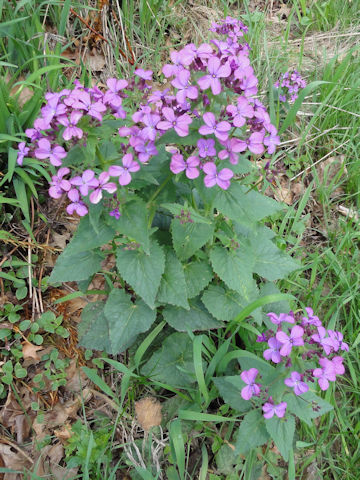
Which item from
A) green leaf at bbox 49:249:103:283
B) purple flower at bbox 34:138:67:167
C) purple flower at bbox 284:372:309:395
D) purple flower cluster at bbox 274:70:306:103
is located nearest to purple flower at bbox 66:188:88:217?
purple flower at bbox 34:138:67:167

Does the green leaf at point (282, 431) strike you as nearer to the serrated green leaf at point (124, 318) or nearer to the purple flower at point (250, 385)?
the purple flower at point (250, 385)

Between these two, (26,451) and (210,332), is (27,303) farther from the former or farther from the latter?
(210,332)

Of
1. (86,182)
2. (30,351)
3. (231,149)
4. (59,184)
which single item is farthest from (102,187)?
(30,351)

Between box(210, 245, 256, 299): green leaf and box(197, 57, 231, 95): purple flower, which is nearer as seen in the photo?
box(197, 57, 231, 95): purple flower

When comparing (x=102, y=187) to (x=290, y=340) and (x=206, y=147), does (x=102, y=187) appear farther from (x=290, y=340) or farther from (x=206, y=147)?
(x=290, y=340)

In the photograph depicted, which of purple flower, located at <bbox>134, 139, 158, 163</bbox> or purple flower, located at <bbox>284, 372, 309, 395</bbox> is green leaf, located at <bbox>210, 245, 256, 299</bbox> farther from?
purple flower, located at <bbox>134, 139, 158, 163</bbox>

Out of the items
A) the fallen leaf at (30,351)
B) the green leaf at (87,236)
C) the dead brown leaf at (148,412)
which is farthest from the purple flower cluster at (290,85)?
the fallen leaf at (30,351)
